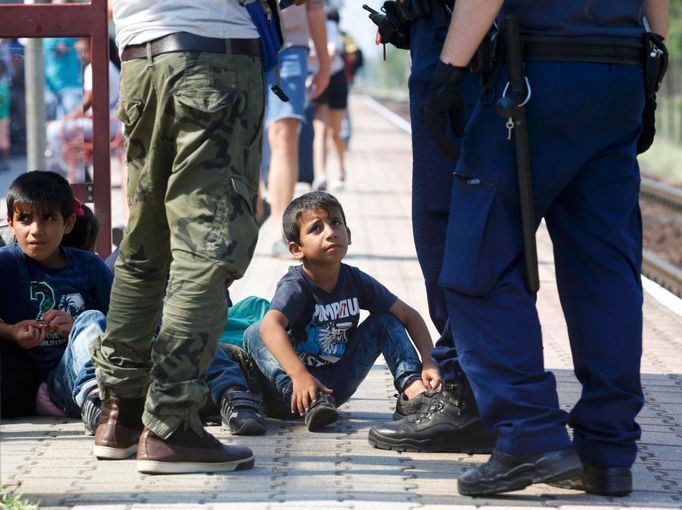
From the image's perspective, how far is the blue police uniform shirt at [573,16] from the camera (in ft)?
13.0

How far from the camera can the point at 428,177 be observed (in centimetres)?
445

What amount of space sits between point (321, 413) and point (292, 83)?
476 cm

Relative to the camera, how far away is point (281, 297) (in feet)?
16.5

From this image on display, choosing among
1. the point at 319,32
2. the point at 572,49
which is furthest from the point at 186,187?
the point at 319,32

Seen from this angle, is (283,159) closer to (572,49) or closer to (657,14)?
(657,14)

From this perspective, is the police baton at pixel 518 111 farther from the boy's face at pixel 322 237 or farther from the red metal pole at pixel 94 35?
the red metal pole at pixel 94 35

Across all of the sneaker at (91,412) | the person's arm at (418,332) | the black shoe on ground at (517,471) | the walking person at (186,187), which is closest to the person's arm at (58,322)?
the sneaker at (91,412)

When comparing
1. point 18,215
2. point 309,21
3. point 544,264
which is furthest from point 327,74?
point 18,215

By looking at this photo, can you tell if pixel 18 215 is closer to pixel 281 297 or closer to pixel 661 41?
pixel 281 297

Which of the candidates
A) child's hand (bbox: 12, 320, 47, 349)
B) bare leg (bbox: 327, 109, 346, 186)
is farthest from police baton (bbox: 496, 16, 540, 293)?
bare leg (bbox: 327, 109, 346, 186)

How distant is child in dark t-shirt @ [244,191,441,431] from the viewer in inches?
197

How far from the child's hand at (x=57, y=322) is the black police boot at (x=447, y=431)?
1193mm

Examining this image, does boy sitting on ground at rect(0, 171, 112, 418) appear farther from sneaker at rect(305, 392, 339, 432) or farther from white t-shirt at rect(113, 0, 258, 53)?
white t-shirt at rect(113, 0, 258, 53)

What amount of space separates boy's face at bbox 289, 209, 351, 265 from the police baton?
1206 mm
